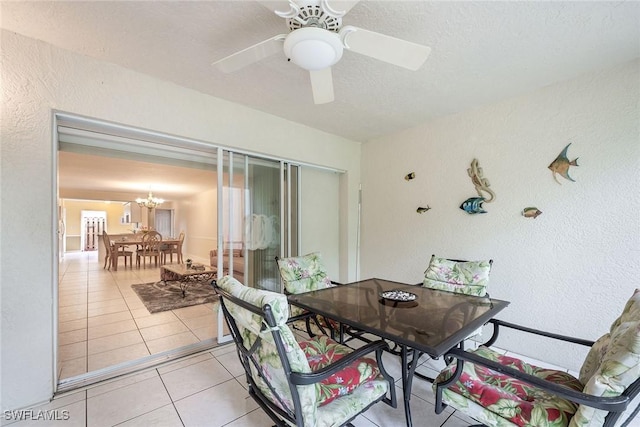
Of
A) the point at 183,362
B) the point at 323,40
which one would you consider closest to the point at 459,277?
the point at 323,40

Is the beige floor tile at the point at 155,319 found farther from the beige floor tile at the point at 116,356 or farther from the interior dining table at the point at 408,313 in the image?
the interior dining table at the point at 408,313

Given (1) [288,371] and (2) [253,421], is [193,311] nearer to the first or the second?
(2) [253,421]

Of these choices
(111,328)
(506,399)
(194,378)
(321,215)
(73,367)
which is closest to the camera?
(506,399)

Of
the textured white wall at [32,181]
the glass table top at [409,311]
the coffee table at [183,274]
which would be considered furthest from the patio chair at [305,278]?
the coffee table at [183,274]

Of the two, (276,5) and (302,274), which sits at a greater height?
(276,5)

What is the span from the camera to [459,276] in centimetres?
240

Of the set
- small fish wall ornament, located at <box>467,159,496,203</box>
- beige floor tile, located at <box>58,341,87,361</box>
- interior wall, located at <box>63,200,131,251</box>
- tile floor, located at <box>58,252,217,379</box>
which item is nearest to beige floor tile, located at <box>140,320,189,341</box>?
tile floor, located at <box>58,252,217,379</box>

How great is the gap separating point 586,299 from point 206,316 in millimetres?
4112

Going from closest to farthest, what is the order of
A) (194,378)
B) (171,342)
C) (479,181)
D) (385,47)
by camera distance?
(385,47)
(194,378)
(171,342)
(479,181)

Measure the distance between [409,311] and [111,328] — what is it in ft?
11.3

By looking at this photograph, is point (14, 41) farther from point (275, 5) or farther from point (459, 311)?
point (459, 311)

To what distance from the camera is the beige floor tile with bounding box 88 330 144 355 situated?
2.61 metres

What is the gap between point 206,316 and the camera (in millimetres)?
3568

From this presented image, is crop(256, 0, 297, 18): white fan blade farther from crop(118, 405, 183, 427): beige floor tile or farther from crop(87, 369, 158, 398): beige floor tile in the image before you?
crop(87, 369, 158, 398): beige floor tile
